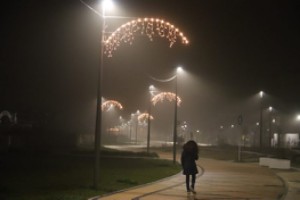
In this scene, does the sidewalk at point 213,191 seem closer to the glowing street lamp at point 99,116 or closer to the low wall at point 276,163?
the glowing street lamp at point 99,116

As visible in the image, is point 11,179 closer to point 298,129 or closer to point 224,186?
point 224,186

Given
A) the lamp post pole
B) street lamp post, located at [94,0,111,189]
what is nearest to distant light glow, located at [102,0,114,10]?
street lamp post, located at [94,0,111,189]

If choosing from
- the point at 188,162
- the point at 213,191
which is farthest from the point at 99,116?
the point at 213,191

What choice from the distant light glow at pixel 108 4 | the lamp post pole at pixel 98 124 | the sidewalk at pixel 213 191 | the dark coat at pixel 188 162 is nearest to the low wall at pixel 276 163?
the sidewalk at pixel 213 191

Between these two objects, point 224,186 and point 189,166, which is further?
point 224,186

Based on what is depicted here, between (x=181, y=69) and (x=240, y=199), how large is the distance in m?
20.6

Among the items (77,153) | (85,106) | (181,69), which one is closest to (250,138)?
(85,106)

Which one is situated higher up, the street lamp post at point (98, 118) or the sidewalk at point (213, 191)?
the street lamp post at point (98, 118)

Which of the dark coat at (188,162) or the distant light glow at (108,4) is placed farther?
the distant light glow at (108,4)

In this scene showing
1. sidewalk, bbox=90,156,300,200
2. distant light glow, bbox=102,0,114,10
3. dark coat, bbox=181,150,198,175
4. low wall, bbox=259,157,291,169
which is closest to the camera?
sidewalk, bbox=90,156,300,200

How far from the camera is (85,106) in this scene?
80438 mm

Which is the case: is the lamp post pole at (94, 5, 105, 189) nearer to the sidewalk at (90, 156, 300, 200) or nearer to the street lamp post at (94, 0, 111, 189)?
the street lamp post at (94, 0, 111, 189)

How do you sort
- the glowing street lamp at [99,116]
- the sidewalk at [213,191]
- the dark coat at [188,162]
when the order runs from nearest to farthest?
the sidewalk at [213,191] → the dark coat at [188,162] → the glowing street lamp at [99,116]

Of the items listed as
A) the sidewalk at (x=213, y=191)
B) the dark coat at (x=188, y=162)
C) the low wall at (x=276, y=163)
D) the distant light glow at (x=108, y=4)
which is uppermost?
the distant light glow at (x=108, y=4)
